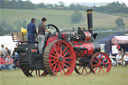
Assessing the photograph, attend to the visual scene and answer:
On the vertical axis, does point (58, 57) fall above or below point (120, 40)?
above

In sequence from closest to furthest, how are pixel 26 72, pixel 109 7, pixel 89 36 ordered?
pixel 26 72
pixel 89 36
pixel 109 7

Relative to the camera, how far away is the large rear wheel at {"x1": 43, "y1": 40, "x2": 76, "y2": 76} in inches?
470

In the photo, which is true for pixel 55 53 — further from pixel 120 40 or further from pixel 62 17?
pixel 62 17

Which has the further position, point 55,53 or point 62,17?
point 62,17

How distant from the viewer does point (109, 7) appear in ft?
148

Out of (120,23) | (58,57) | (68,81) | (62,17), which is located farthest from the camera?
(62,17)

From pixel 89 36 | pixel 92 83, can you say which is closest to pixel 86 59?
pixel 89 36

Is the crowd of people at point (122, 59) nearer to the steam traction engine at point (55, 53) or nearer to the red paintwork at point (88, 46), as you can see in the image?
the red paintwork at point (88, 46)

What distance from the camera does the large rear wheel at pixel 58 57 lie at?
1194 cm

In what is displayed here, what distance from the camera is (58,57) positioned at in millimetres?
12273

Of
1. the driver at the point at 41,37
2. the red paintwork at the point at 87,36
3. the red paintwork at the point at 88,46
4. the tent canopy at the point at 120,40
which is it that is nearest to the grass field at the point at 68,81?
the driver at the point at 41,37

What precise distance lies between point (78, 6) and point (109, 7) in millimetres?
3355

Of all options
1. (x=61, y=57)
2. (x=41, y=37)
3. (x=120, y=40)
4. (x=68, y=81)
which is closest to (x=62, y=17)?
(x=120, y=40)

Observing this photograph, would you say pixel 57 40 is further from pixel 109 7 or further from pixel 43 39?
pixel 109 7
